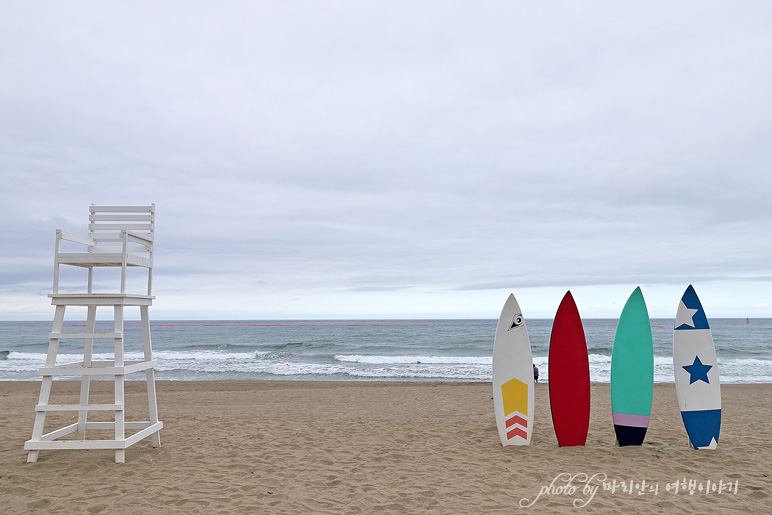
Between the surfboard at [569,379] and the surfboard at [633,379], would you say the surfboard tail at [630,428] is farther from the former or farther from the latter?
the surfboard at [569,379]

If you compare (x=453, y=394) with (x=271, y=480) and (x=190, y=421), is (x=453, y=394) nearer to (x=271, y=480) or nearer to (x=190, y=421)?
(x=190, y=421)

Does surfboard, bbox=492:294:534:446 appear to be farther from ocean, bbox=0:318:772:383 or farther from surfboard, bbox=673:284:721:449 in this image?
ocean, bbox=0:318:772:383

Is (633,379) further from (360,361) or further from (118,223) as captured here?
(360,361)

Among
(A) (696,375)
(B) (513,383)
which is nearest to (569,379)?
(B) (513,383)

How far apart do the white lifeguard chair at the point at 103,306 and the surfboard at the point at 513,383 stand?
11.3 ft

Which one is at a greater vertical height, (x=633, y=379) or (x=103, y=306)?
(x=103, y=306)

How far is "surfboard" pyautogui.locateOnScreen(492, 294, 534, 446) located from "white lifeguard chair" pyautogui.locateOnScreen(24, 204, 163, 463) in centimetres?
345

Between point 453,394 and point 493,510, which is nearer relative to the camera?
point 493,510

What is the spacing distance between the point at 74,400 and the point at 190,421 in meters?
4.68

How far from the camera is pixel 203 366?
18.7 meters

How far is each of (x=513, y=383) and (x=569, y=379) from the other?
0.58 meters

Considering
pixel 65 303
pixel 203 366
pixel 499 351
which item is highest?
pixel 65 303

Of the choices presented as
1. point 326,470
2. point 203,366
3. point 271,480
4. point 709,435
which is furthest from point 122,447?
point 203,366

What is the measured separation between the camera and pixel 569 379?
5.30 metres
